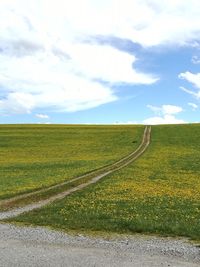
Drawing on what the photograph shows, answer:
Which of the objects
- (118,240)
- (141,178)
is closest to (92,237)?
(118,240)

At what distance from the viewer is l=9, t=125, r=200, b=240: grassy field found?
19.1 meters

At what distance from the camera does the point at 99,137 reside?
103938 mm

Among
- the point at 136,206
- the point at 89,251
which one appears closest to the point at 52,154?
the point at 136,206

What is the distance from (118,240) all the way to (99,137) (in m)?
87.2

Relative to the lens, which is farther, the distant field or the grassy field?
the distant field

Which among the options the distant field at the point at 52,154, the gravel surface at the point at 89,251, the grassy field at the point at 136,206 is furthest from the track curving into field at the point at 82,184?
the gravel surface at the point at 89,251

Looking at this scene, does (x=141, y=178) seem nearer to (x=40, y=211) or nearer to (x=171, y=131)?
(x=40, y=211)

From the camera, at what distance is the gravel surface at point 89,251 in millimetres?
13719

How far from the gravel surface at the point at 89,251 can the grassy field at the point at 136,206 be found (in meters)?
1.72

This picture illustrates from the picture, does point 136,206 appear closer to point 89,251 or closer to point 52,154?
point 89,251

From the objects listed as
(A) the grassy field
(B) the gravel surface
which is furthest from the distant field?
(B) the gravel surface

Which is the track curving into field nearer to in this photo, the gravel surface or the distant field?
the distant field

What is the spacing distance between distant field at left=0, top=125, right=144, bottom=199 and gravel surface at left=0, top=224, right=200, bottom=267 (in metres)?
13.6

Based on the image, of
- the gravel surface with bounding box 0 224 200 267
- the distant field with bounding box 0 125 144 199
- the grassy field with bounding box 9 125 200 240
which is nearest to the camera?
the gravel surface with bounding box 0 224 200 267
